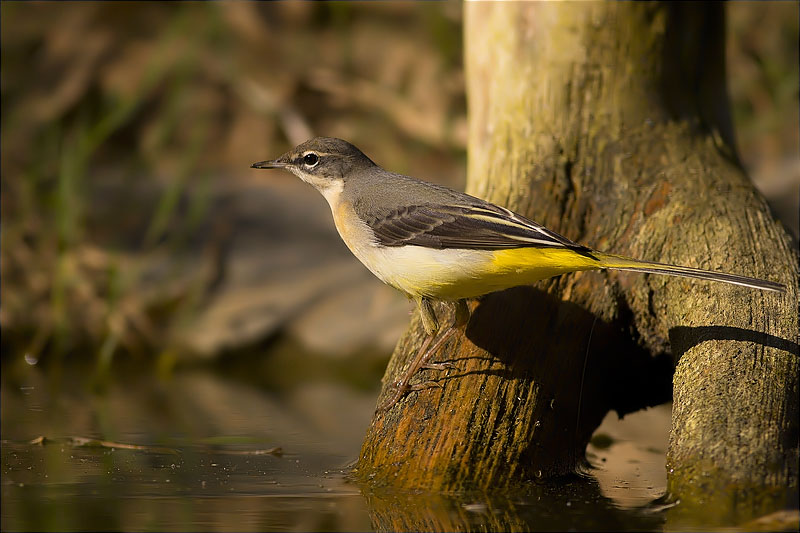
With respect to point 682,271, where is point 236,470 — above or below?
below

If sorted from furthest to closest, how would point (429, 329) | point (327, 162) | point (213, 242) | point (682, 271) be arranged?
point (213, 242) → point (327, 162) → point (429, 329) → point (682, 271)

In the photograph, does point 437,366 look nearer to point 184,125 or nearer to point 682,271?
point 682,271

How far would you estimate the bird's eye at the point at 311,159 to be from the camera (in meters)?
4.97

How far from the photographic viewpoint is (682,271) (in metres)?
3.86

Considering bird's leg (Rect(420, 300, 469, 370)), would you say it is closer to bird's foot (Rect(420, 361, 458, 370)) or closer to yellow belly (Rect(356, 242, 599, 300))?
bird's foot (Rect(420, 361, 458, 370))

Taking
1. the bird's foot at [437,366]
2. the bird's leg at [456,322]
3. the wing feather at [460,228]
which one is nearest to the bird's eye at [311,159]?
the wing feather at [460,228]

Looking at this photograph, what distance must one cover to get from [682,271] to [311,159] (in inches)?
78.1

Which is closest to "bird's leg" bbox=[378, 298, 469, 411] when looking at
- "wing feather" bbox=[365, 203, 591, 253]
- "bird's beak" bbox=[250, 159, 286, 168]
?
"wing feather" bbox=[365, 203, 591, 253]

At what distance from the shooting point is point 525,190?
16.7 feet

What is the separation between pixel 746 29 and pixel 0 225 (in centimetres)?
708

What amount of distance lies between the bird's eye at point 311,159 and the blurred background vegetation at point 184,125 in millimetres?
2636

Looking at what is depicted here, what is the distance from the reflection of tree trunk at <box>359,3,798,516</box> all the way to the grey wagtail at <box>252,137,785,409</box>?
0.96 feet

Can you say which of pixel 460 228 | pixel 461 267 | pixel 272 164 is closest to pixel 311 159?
pixel 272 164

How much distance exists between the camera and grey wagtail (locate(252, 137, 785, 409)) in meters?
4.00
